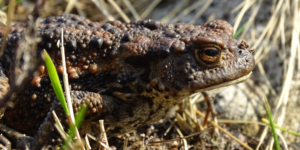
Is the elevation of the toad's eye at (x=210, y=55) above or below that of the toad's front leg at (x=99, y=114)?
above

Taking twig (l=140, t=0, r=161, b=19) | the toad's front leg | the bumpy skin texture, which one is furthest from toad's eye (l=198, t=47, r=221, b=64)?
twig (l=140, t=0, r=161, b=19)

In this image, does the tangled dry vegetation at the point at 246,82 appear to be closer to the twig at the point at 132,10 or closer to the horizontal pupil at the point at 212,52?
the twig at the point at 132,10

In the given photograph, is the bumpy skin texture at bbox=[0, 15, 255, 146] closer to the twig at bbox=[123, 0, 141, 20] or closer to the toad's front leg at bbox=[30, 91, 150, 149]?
the toad's front leg at bbox=[30, 91, 150, 149]

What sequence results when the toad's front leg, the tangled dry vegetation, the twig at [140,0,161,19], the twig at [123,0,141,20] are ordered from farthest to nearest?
the twig at [140,0,161,19], the twig at [123,0,141,20], the tangled dry vegetation, the toad's front leg

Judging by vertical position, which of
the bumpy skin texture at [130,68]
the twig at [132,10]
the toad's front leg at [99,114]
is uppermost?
the twig at [132,10]

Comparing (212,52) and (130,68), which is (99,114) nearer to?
(130,68)

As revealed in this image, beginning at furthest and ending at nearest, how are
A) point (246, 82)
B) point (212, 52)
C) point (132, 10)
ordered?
point (132, 10) < point (246, 82) < point (212, 52)

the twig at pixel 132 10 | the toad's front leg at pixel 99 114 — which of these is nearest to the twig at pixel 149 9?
the twig at pixel 132 10

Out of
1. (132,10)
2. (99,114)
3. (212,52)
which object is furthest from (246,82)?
(99,114)
